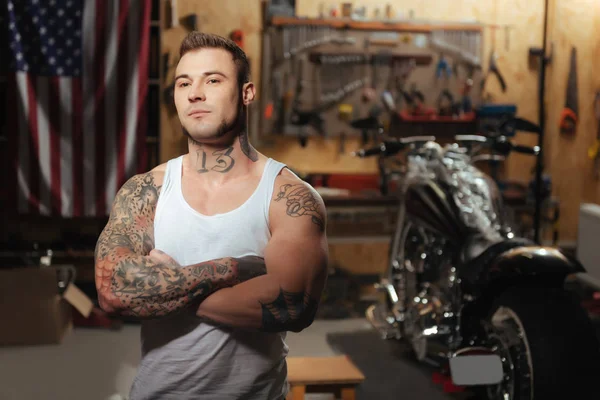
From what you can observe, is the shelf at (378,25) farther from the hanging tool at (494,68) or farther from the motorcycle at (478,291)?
the motorcycle at (478,291)

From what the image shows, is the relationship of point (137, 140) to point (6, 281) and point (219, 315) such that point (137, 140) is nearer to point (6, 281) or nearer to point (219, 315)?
point (6, 281)

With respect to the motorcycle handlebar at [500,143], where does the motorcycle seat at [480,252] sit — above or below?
below

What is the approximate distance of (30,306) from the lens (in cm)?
412

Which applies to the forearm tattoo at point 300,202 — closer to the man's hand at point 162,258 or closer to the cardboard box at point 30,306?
the man's hand at point 162,258

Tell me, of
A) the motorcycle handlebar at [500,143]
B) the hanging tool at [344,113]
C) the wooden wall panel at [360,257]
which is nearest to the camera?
the motorcycle handlebar at [500,143]

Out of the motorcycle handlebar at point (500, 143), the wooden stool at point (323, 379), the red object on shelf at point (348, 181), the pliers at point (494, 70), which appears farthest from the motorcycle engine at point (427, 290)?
the pliers at point (494, 70)

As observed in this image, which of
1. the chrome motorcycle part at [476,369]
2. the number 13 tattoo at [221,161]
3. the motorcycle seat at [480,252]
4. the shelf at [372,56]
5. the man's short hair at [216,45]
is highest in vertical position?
the shelf at [372,56]

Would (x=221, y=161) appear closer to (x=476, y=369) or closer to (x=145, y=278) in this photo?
(x=145, y=278)

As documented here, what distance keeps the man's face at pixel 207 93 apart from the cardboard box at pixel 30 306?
2.97 metres

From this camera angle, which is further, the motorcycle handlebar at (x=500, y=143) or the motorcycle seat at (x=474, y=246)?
the motorcycle handlebar at (x=500, y=143)

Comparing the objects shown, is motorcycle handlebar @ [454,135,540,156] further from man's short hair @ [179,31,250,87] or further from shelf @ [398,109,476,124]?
man's short hair @ [179,31,250,87]

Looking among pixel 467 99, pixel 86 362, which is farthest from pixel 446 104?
pixel 86 362

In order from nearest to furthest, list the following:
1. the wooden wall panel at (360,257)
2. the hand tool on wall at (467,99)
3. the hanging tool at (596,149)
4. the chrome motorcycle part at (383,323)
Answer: the chrome motorcycle part at (383,323) < the hand tool on wall at (467,99) < the wooden wall panel at (360,257) < the hanging tool at (596,149)

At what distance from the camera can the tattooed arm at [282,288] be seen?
1355mm
